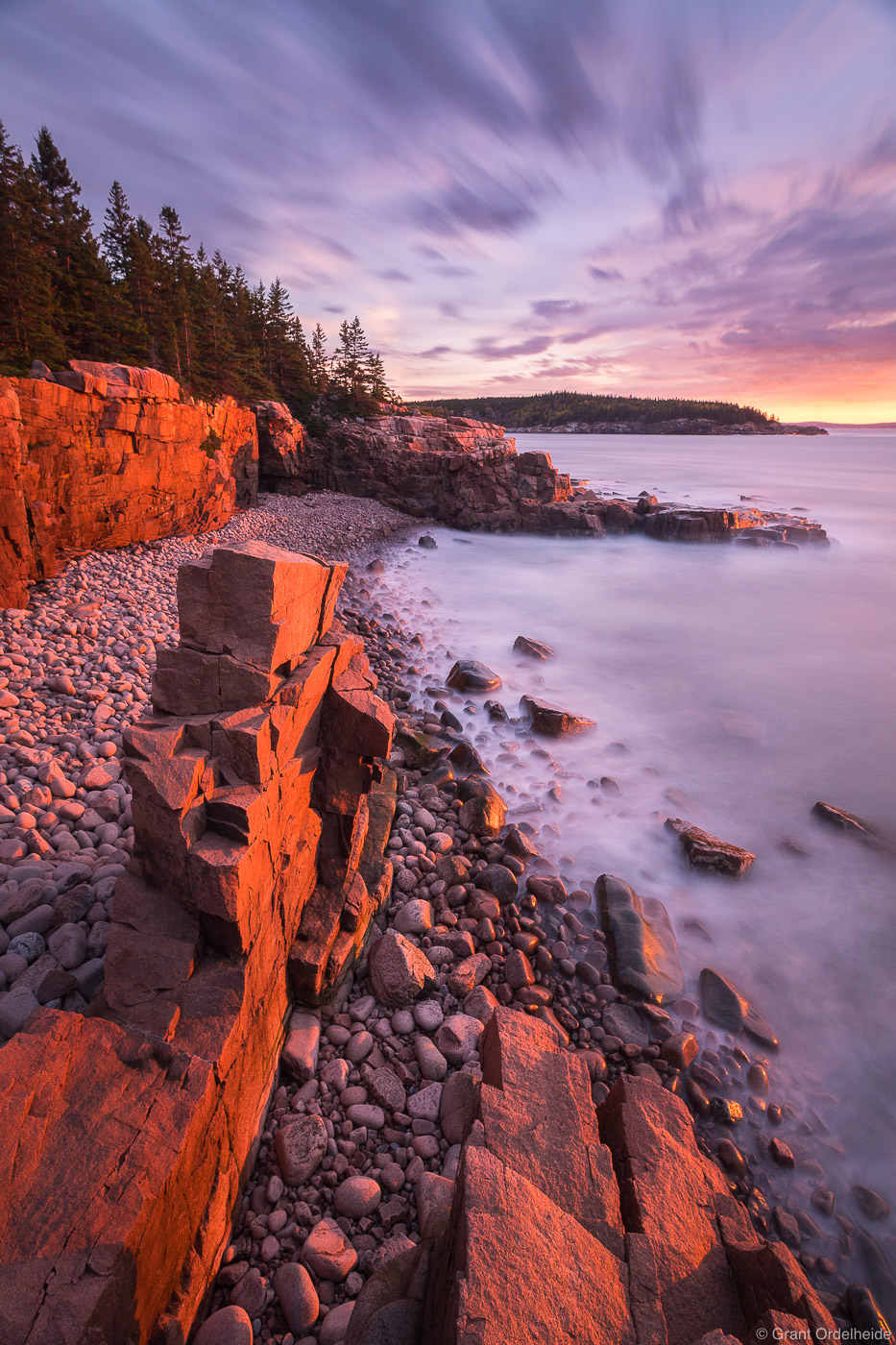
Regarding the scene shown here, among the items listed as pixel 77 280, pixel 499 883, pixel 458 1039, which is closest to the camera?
pixel 458 1039

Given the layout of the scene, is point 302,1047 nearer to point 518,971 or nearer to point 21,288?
point 518,971

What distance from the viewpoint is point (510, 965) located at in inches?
241

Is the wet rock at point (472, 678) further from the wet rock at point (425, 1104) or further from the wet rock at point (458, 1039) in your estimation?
the wet rock at point (425, 1104)

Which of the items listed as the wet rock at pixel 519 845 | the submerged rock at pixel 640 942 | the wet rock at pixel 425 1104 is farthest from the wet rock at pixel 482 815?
the wet rock at pixel 425 1104

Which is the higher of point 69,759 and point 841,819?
point 69,759

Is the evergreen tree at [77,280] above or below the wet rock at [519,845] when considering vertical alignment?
above

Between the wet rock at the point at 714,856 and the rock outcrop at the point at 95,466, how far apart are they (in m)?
13.7

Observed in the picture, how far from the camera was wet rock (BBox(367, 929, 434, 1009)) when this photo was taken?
5.54m

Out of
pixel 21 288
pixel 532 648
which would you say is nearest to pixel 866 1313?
pixel 532 648

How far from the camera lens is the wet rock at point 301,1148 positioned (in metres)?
4.14

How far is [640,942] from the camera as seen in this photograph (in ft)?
21.6

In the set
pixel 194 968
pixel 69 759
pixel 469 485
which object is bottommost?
pixel 69 759

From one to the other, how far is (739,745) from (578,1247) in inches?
433

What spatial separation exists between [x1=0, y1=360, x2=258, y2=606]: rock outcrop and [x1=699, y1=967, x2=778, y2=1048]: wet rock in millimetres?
13978
